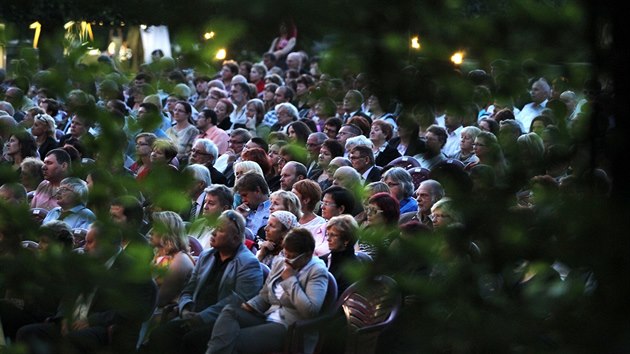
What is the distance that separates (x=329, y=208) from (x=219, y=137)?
537 centimetres

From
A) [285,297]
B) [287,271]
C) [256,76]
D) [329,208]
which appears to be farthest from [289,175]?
[256,76]

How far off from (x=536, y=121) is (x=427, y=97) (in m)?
0.52

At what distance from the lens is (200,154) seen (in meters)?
11.5

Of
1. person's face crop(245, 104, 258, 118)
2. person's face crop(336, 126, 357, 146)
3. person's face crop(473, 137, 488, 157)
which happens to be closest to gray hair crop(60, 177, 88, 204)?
person's face crop(473, 137, 488, 157)

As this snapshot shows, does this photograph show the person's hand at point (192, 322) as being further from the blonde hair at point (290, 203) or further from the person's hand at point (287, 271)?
the blonde hair at point (290, 203)

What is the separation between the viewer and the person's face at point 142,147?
8.29 feet

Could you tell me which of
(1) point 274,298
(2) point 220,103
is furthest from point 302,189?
(2) point 220,103

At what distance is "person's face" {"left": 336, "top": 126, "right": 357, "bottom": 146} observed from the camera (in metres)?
11.8

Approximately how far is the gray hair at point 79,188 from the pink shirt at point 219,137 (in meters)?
11.0

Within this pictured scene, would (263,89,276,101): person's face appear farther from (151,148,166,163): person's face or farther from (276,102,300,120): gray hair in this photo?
(151,148,166,163): person's face

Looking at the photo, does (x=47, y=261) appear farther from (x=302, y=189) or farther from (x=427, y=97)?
(x=302, y=189)

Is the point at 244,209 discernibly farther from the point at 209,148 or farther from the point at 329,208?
the point at 209,148

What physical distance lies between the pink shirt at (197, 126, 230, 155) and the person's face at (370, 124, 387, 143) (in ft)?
8.78

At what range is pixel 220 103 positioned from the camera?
610 inches
